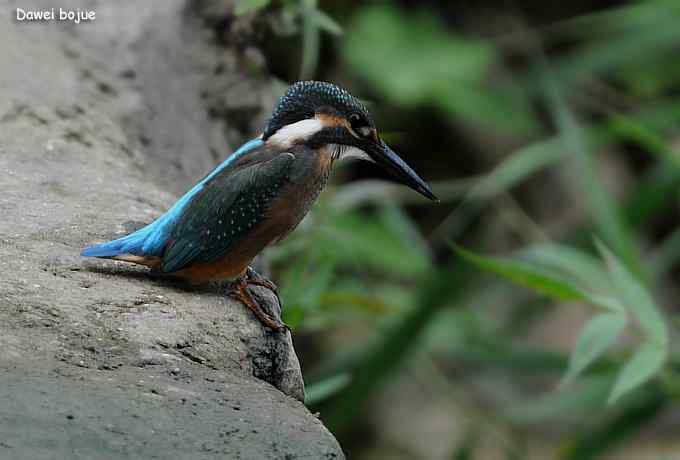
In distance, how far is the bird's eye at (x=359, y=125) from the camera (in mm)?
2918

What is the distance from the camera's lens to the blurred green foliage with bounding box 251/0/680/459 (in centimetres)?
410

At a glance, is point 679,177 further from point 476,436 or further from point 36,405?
point 36,405

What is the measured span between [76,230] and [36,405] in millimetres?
894

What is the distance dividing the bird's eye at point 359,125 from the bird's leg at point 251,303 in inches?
20.4

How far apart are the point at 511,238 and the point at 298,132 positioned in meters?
5.06

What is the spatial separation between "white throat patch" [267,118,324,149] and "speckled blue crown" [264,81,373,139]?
2cm

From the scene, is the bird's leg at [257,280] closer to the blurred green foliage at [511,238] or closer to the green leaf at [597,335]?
the blurred green foliage at [511,238]

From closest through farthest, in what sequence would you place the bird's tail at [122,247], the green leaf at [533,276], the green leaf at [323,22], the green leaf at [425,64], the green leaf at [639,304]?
the bird's tail at [122,247]
the green leaf at [533,276]
the green leaf at [639,304]
the green leaf at [323,22]
the green leaf at [425,64]

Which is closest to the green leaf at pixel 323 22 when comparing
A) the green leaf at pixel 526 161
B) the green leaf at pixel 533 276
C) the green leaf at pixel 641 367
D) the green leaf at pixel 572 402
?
the green leaf at pixel 533 276

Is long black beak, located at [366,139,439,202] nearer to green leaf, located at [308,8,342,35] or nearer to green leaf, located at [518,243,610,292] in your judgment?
green leaf, located at [308,8,342,35]

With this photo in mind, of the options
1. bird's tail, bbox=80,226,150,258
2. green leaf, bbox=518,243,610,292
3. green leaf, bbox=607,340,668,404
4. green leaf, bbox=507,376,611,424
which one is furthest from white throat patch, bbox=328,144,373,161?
green leaf, bbox=507,376,611,424

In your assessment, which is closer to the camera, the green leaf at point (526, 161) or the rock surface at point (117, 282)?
the rock surface at point (117, 282)

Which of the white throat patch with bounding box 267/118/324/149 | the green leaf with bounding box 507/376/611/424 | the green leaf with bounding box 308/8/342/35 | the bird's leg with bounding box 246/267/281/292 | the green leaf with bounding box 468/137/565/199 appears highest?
the green leaf with bounding box 308/8/342/35

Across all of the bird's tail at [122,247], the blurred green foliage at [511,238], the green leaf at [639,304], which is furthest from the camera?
the blurred green foliage at [511,238]
